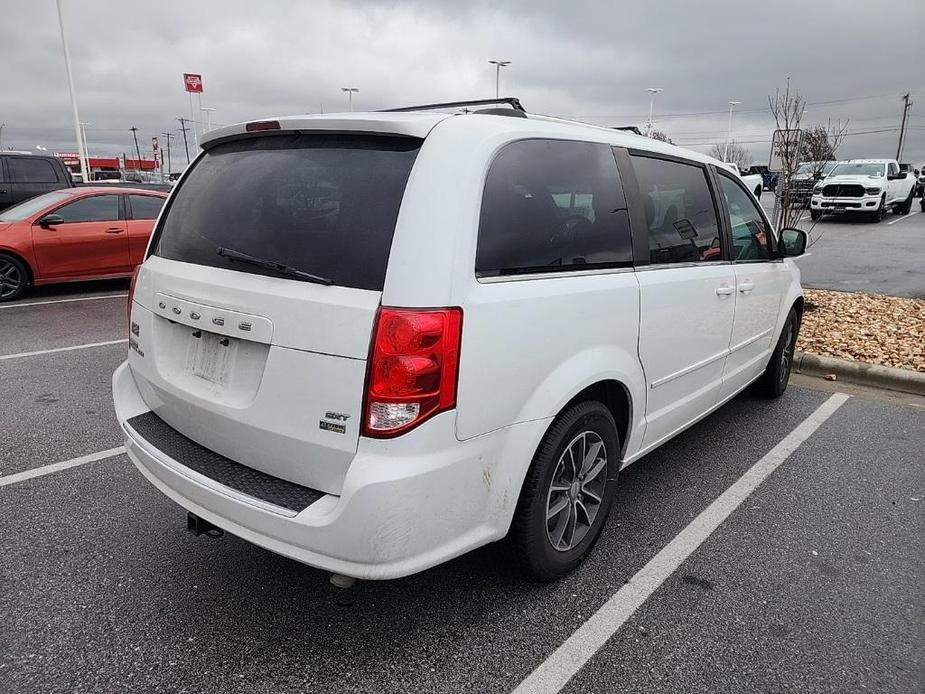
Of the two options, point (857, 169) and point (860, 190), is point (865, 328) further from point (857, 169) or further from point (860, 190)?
point (857, 169)

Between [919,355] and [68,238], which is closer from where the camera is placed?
[919,355]

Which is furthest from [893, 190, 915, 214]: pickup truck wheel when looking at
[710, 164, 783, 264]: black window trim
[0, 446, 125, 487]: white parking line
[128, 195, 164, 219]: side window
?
[0, 446, 125, 487]: white parking line

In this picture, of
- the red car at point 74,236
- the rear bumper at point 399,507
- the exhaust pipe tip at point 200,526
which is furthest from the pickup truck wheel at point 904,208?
the exhaust pipe tip at point 200,526

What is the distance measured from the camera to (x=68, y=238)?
9180 millimetres

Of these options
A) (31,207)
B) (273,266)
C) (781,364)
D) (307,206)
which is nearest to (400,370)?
(273,266)

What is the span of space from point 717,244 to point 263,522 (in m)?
2.88

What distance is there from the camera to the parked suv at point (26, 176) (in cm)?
1250

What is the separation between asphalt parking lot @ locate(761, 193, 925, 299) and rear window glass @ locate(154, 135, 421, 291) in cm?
975

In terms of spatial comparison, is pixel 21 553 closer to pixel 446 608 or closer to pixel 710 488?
pixel 446 608

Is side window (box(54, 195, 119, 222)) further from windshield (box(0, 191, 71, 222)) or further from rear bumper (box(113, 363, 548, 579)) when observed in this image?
rear bumper (box(113, 363, 548, 579))

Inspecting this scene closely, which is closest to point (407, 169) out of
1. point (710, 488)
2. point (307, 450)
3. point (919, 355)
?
point (307, 450)

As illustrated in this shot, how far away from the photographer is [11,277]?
29.2 feet

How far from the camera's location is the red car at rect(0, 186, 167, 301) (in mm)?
8883

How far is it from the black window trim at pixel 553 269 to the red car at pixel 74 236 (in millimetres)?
7987
